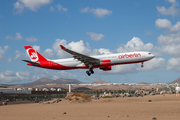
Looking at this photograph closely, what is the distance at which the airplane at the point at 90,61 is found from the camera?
121 ft

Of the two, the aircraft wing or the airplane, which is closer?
the airplane

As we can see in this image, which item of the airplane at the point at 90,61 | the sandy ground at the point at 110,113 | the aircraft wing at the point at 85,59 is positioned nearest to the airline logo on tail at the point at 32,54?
the airplane at the point at 90,61

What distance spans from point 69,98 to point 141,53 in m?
15.7

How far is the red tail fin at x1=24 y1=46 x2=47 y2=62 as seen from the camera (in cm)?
4373

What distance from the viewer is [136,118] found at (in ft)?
48.9

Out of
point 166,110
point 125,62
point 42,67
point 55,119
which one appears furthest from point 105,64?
point 55,119

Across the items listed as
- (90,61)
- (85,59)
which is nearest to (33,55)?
(85,59)

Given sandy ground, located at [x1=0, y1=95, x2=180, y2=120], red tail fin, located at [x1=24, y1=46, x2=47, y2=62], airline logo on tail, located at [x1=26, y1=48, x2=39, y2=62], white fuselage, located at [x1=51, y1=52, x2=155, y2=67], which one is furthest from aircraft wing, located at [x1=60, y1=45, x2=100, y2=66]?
sandy ground, located at [x1=0, y1=95, x2=180, y2=120]

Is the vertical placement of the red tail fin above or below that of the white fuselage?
above

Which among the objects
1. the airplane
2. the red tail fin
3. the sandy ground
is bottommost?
the sandy ground

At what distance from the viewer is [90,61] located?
128ft

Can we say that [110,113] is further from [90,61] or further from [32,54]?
[32,54]

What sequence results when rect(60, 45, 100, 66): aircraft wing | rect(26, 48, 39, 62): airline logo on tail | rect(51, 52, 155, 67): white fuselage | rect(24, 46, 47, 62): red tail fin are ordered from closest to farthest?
rect(51, 52, 155, 67): white fuselage
rect(60, 45, 100, 66): aircraft wing
rect(24, 46, 47, 62): red tail fin
rect(26, 48, 39, 62): airline logo on tail

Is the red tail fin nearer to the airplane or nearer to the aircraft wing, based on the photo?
the airplane
